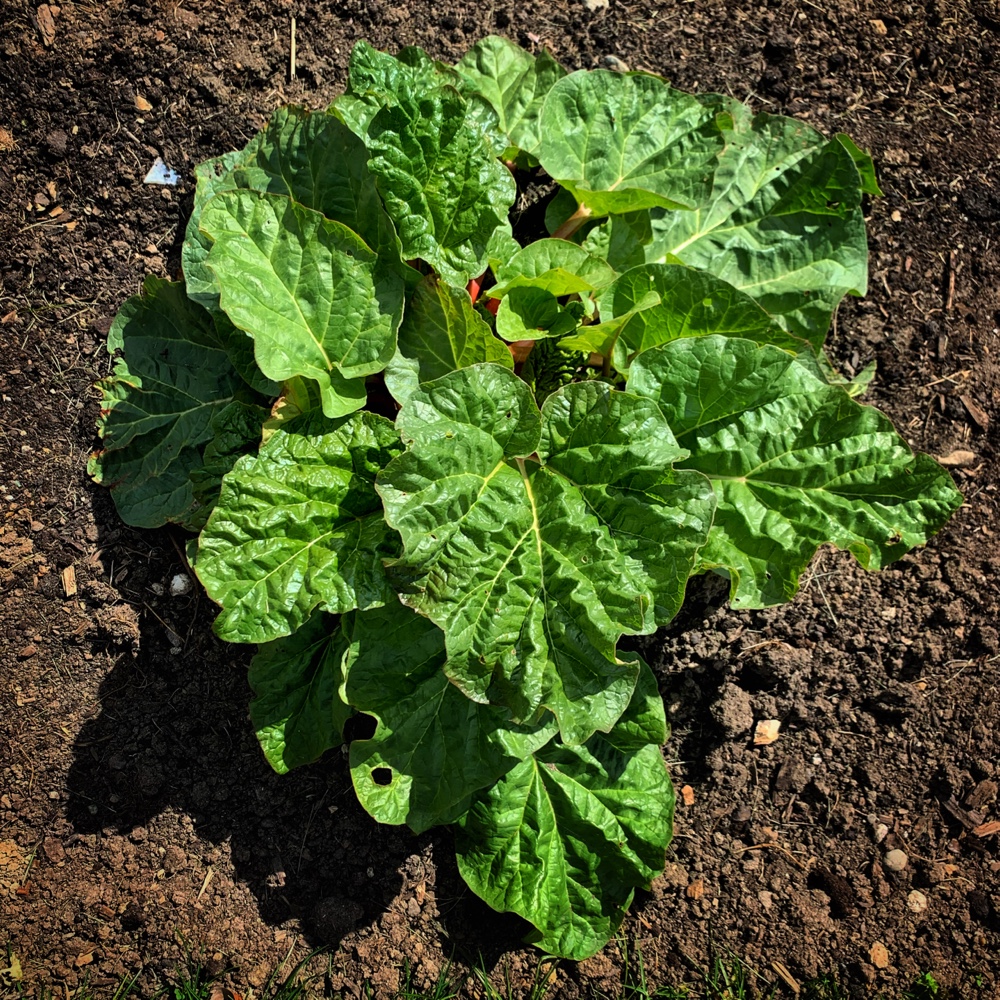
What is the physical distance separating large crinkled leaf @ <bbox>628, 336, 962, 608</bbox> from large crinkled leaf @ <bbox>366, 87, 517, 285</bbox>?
678 mm

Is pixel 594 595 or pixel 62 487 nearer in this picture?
pixel 594 595

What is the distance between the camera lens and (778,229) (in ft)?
10.3

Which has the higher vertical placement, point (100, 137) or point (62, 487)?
point (100, 137)

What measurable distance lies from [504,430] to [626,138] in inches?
49.6

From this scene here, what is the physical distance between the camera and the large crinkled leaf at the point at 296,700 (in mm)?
2803

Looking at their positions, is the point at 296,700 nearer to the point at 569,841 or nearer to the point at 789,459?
the point at 569,841

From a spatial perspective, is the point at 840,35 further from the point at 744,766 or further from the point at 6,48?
the point at 6,48

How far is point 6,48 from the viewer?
3.18 meters

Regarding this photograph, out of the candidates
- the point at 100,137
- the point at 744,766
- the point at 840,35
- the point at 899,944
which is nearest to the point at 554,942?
the point at 744,766

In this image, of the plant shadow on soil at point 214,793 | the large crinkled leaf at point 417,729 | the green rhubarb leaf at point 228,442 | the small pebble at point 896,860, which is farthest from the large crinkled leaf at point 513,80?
the small pebble at point 896,860

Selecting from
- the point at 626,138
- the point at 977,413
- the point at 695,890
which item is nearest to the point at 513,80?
the point at 626,138

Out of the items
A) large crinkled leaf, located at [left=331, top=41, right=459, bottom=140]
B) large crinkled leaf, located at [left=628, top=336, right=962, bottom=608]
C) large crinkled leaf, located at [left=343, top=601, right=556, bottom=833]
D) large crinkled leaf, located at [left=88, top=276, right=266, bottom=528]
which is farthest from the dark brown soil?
large crinkled leaf, located at [left=331, top=41, right=459, bottom=140]

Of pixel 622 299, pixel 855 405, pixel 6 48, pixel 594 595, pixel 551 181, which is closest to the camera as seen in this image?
pixel 594 595

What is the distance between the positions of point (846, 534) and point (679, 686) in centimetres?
103
